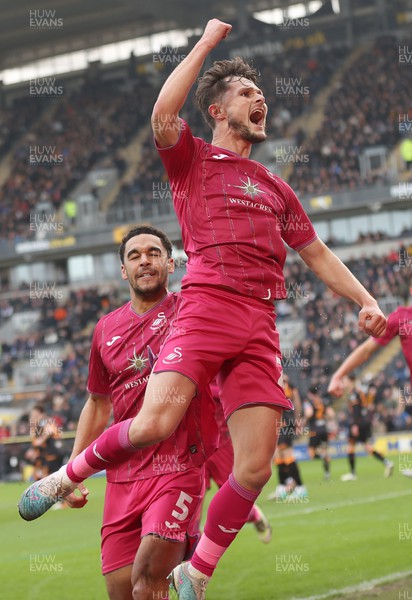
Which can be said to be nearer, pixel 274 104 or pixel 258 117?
pixel 258 117

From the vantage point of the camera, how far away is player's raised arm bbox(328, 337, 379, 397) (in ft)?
23.1

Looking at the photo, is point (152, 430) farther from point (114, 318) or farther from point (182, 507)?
point (114, 318)

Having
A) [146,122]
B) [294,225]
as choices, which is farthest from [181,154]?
[146,122]

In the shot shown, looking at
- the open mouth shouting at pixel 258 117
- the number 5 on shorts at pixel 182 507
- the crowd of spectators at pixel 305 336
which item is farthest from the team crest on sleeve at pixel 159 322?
the crowd of spectators at pixel 305 336

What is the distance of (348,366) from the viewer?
750cm

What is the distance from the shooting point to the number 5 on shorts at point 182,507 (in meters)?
5.23

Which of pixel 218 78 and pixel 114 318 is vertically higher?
pixel 218 78

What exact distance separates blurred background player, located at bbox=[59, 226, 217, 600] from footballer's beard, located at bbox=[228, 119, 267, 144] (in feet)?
2.81

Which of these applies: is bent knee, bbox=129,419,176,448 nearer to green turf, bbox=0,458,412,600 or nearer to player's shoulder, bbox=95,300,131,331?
player's shoulder, bbox=95,300,131,331

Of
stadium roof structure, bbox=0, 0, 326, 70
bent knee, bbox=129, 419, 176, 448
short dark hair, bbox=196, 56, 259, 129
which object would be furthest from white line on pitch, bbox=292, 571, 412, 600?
stadium roof structure, bbox=0, 0, 326, 70

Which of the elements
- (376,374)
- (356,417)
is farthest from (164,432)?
(376,374)

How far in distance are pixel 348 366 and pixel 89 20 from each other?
40.1 m

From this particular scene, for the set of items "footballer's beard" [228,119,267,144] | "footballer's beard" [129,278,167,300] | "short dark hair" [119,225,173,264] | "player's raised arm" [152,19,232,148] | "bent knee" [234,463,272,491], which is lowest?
"bent knee" [234,463,272,491]

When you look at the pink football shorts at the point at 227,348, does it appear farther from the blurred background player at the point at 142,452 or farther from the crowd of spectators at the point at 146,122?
the crowd of spectators at the point at 146,122
